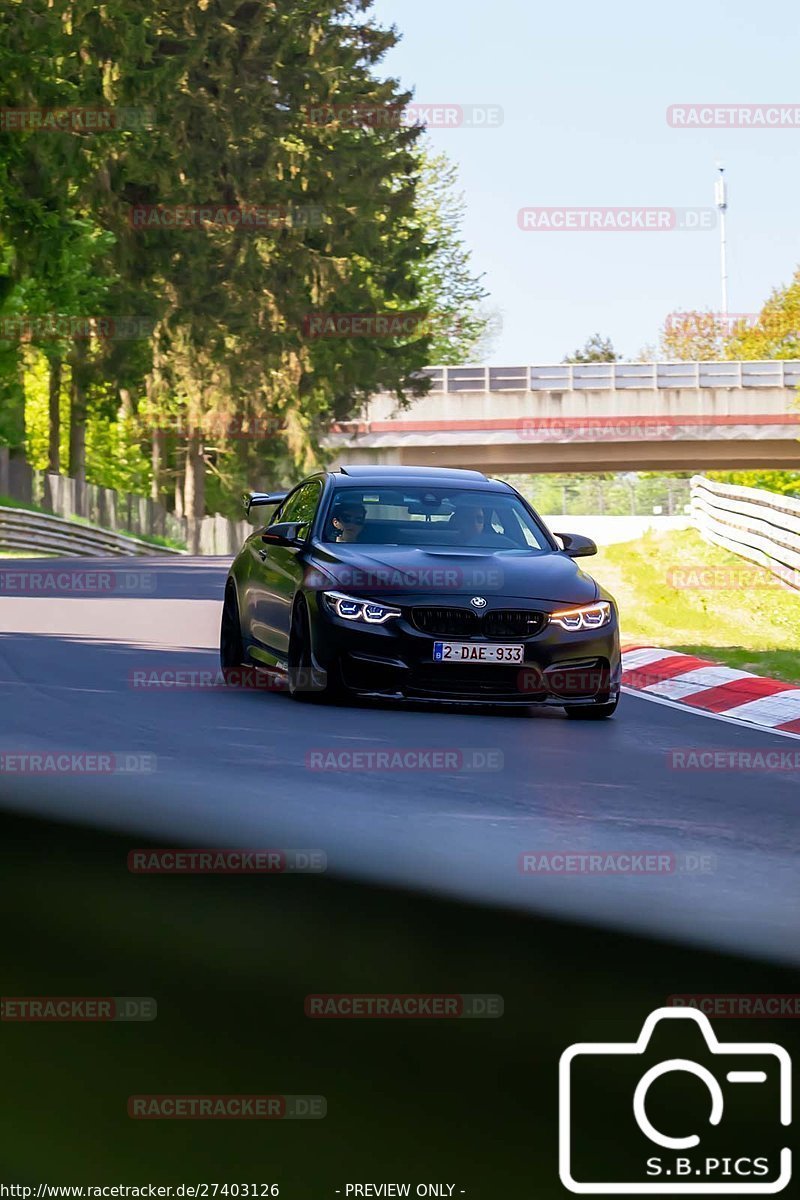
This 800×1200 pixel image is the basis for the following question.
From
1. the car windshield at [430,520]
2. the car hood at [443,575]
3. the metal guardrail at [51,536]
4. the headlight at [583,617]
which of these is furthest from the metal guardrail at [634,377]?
the headlight at [583,617]

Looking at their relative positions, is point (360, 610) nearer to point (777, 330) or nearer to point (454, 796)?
point (454, 796)

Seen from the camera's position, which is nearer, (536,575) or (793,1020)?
(793,1020)

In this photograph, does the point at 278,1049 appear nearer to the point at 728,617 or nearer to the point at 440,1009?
the point at 440,1009

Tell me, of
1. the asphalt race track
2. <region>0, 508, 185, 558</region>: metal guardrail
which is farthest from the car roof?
<region>0, 508, 185, 558</region>: metal guardrail

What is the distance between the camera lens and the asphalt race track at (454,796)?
7.14 m

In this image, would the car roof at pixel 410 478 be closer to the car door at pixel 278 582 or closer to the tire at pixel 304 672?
the car door at pixel 278 582

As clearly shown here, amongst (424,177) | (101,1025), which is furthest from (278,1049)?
(424,177)

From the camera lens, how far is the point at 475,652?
13336 millimetres

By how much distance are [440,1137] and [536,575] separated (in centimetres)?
938

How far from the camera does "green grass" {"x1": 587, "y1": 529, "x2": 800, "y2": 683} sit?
19234 mm

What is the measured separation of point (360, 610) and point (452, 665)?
0.67m

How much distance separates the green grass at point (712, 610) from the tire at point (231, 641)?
4.43 m

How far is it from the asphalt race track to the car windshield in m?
1.21

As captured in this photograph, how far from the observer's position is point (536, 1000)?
536 centimetres
